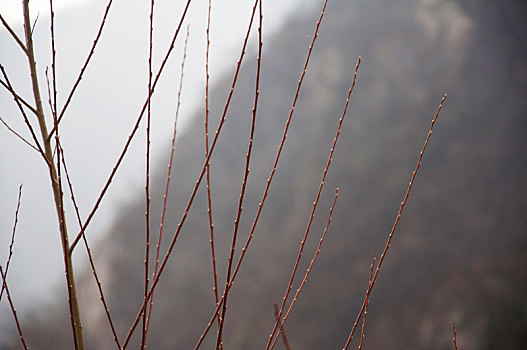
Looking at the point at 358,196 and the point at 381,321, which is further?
the point at 358,196

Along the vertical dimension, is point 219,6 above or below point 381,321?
above

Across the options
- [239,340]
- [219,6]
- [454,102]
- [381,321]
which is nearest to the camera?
[381,321]

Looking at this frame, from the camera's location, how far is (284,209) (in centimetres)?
491

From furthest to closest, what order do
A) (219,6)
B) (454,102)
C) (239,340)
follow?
1. (219,6)
2. (454,102)
3. (239,340)

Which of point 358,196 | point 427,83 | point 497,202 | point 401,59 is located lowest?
point 497,202

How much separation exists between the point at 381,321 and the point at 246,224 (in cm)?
164

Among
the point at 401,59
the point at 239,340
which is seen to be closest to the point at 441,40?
the point at 401,59

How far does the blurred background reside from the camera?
166 inches

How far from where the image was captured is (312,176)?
4.92 metres

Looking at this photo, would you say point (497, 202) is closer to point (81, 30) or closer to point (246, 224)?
point (246, 224)

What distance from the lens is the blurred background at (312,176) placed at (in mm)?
4219

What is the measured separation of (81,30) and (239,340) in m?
4.10

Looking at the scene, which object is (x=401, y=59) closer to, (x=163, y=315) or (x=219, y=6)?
(x=219, y=6)

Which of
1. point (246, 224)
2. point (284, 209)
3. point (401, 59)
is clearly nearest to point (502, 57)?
point (401, 59)
